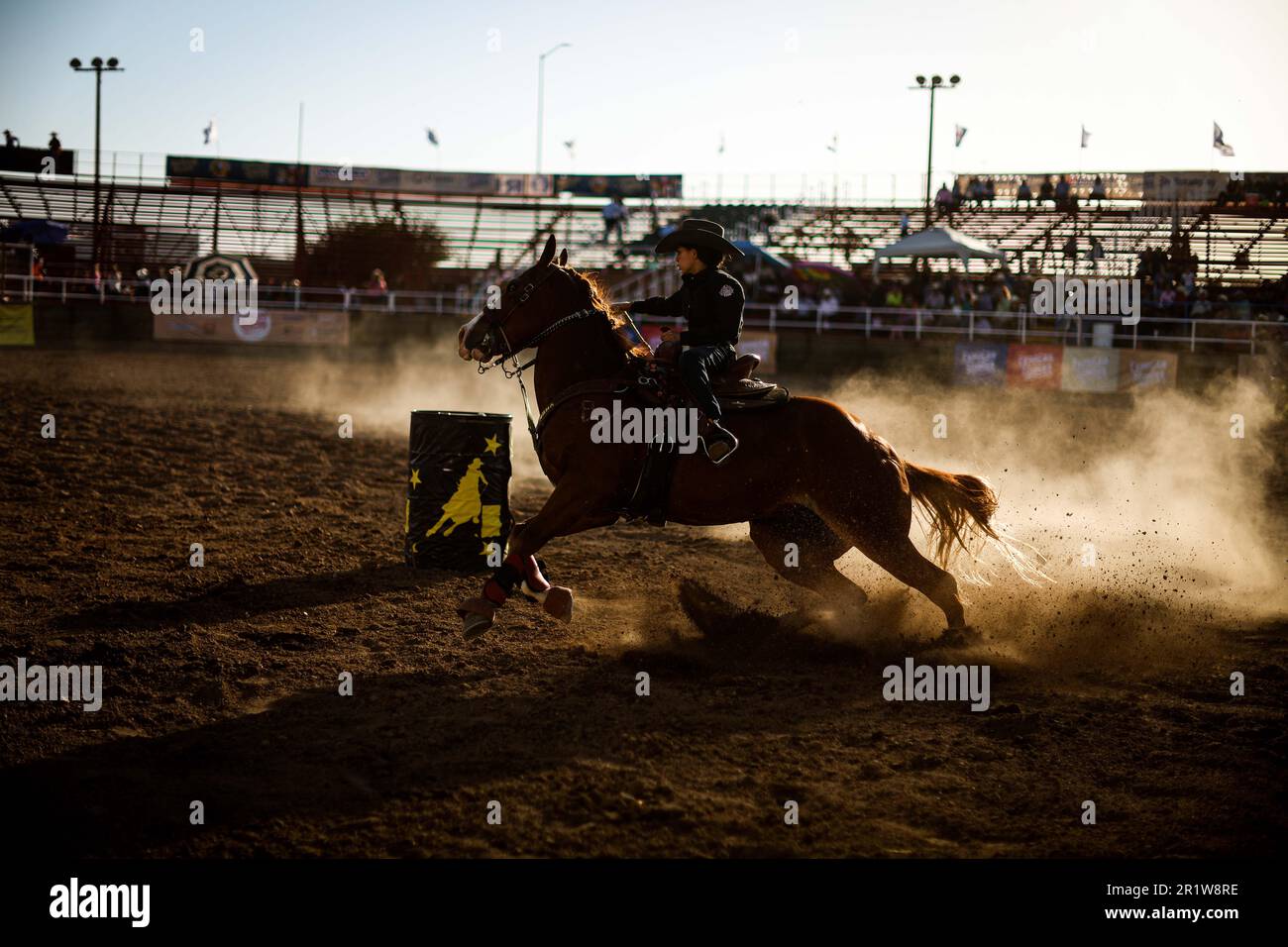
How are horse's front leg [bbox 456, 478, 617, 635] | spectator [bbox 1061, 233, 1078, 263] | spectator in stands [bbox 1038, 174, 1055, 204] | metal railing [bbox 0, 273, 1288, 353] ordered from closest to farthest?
horse's front leg [bbox 456, 478, 617, 635]
metal railing [bbox 0, 273, 1288, 353]
spectator [bbox 1061, 233, 1078, 263]
spectator in stands [bbox 1038, 174, 1055, 204]

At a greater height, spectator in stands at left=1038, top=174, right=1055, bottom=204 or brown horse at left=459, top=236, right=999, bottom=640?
spectator in stands at left=1038, top=174, right=1055, bottom=204

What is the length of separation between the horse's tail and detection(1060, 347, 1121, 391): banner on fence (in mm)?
16733

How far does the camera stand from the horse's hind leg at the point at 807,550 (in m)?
7.11

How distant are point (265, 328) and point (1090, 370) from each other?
804 inches

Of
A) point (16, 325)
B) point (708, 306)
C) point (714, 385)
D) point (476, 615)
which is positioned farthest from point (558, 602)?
point (16, 325)

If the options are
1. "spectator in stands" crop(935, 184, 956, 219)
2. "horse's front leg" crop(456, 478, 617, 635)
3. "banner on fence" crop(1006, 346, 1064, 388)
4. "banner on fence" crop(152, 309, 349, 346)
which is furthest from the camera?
"spectator in stands" crop(935, 184, 956, 219)

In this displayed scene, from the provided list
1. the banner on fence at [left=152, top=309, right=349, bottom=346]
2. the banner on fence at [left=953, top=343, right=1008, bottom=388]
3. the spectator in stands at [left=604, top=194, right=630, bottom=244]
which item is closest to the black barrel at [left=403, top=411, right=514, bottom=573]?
the banner on fence at [left=953, top=343, right=1008, bottom=388]

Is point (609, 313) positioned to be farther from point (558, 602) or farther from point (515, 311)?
point (558, 602)

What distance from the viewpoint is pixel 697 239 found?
6.76 m

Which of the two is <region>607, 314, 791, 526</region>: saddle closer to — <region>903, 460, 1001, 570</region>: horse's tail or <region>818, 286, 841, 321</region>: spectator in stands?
<region>903, 460, 1001, 570</region>: horse's tail

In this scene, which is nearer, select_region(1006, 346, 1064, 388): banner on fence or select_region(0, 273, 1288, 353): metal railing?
select_region(1006, 346, 1064, 388): banner on fence
